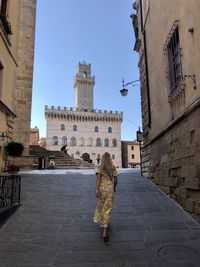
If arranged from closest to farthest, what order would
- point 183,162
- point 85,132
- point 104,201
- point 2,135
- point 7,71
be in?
point 104,201 → point 183,162 → point 2,135 → point 7,71 → point 85,132

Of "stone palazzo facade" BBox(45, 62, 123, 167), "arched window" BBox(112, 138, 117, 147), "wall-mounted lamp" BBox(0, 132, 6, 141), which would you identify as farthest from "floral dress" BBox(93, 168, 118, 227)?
"arched window" BBox(112, 138, 117, 147)

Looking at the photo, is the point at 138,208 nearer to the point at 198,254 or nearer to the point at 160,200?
the point at 160,200

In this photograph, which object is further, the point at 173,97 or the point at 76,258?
the point at 173,97

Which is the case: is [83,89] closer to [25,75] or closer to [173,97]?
[25,75]

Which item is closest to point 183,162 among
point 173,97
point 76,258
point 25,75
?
point 173,97

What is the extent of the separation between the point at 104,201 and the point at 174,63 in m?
4.94

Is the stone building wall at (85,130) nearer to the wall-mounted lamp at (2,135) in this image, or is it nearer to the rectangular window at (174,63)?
the wall-mounted lamp at (2,135)

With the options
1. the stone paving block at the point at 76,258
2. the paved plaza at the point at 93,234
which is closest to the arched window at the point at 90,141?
the paved plaza at the point at 93,234

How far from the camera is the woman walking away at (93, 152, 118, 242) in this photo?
16.7 ft

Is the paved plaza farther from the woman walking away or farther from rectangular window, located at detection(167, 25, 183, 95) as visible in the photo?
rectangular window, located at detection(167, 25, 183, 95)

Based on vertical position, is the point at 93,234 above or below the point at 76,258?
above

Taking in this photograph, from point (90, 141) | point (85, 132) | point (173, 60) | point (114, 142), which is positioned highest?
point (85, 132)

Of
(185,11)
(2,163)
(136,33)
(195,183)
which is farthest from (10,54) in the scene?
(195,183)

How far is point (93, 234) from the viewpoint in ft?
17.5
